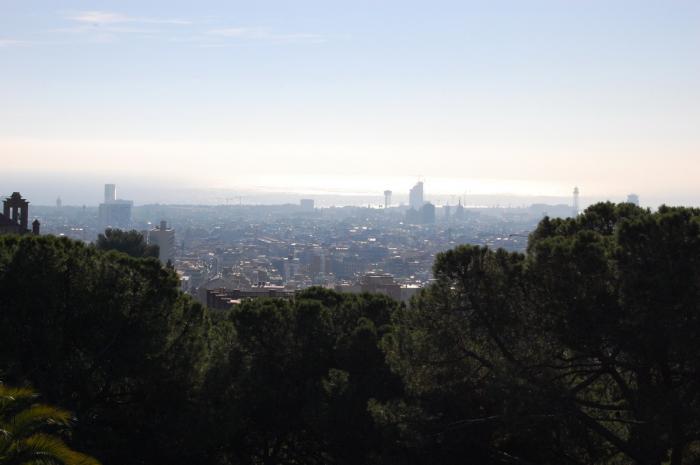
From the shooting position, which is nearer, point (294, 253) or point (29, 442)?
point (29, 442)

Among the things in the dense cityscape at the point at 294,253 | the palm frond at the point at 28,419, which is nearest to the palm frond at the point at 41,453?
the palm frond at the point at 28,419

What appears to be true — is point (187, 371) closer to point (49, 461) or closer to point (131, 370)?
point (131, 370)

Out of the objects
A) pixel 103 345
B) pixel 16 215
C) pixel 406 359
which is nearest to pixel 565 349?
pixel 406 359

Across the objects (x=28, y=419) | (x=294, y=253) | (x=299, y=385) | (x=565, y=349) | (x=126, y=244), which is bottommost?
(x=294, y=253)

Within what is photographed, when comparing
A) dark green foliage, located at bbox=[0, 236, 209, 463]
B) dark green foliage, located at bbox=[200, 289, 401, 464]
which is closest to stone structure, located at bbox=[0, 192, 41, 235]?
dark green foliage, located at bbox=[0, 236, 209, 463]

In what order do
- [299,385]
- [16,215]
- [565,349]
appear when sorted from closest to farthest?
[565,349] → [299,385] → [16,215]

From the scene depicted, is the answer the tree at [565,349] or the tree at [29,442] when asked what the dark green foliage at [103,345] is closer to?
the tree at [565,349]

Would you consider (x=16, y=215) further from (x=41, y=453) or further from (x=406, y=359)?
(x=41, y=453)

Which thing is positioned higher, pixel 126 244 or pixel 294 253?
pixel 126 244
